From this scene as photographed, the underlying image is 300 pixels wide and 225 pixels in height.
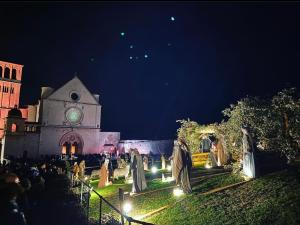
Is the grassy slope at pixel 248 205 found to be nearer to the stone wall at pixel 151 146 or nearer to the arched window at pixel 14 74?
the stone wall at pixel 151 146

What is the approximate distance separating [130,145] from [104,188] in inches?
1086

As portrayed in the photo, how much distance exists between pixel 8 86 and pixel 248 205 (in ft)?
151

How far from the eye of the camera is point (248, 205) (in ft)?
29.9

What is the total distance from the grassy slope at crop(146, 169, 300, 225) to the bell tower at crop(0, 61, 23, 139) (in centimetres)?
4121

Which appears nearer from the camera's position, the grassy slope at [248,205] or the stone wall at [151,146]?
the grassy slope at [248,205]

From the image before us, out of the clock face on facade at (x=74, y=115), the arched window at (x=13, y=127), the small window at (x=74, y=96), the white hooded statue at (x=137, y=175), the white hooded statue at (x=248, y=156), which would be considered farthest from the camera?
the small window at (x=74, y=96)

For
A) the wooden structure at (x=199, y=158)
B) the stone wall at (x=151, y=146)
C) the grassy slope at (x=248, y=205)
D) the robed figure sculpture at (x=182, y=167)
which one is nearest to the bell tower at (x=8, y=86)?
the stone wall at (x=151, y=146)

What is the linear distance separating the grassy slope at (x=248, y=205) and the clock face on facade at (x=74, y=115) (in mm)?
33466

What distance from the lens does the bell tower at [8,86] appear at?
44.3 metres

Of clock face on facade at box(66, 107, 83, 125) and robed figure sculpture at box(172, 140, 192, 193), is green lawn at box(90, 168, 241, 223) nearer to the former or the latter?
robed figure sculpture at box(172, 140, 192, 193)

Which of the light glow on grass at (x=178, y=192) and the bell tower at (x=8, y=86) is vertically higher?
the bell tower at (x=8, y=86)

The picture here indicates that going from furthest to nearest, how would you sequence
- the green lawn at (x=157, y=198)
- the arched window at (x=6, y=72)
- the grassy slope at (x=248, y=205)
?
the arched window at (x=6, y=72), the green lawn at (x=157, y=198), the grassy slope at (x=248, y=205)

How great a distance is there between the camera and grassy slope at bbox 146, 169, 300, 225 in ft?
26.6

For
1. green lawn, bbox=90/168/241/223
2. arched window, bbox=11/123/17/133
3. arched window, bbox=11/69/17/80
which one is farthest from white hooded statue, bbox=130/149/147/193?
arched window, bbox=11/69/17/80
